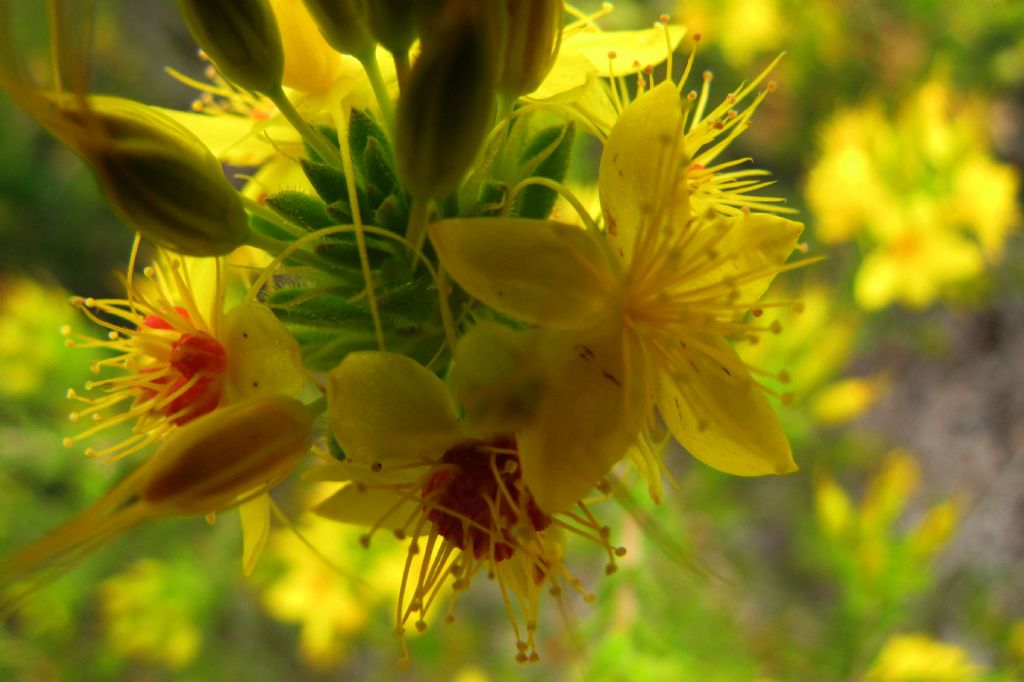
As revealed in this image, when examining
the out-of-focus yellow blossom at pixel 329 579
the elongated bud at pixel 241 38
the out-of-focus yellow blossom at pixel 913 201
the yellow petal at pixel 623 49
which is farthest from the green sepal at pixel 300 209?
the out-of-focus yellow blossom at pixel 913 201

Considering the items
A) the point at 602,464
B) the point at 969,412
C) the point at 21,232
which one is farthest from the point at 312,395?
the point at 969,412

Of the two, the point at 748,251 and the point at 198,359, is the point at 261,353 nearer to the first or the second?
the point at 198,359

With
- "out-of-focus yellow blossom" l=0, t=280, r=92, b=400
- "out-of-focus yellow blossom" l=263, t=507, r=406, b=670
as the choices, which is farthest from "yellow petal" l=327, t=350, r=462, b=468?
"out-of-focus yellow blossom" l=0, t=280, r=92, b=400

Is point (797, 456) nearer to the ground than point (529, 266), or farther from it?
nearer to the ground

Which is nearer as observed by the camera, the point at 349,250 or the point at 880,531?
the point at 349,250

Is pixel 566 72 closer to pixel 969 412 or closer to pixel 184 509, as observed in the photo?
pixel 184 509

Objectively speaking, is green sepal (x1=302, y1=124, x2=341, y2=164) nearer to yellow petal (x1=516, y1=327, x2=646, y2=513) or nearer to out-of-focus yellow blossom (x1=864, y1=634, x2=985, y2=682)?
yellow petal (x1=516, y1=327, x2=646, y2=513)

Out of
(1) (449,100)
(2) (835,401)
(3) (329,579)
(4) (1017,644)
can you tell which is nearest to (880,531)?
(2) (835,401)
